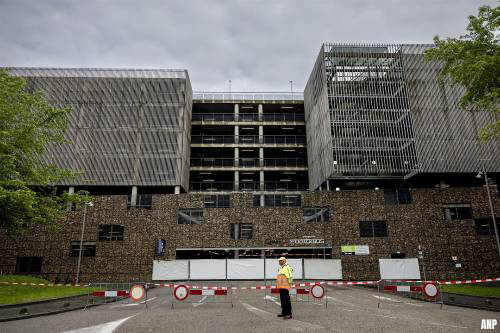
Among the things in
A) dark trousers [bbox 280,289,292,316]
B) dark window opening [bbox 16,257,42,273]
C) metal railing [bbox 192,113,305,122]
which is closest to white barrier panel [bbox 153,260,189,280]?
dark window opening [bbox 16,257,42,273]

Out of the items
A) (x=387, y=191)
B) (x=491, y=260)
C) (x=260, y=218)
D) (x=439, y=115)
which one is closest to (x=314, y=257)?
(x=260, y=218)

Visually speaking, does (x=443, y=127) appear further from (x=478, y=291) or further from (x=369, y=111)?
(x=478, y=291)

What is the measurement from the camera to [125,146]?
37062 mm

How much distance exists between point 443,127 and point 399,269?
604 inches

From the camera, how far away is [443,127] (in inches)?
1324

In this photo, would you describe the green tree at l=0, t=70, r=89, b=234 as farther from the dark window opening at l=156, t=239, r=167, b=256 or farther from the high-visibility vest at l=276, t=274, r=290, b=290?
the high-visibility vest at l=276, t=274, r=290, b=290

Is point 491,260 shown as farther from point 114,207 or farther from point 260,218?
point 114,207

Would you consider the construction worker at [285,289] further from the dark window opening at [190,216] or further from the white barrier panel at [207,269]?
the dark window opening at [190,216]

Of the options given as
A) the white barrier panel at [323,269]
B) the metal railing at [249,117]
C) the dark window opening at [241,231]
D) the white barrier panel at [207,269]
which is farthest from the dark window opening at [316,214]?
the metal railing at [249,117]

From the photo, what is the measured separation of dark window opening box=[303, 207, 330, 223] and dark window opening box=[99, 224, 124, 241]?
19.0 m

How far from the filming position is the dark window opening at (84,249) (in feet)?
106

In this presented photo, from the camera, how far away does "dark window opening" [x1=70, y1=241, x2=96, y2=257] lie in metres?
32.4

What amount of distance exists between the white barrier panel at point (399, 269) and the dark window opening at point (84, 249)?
93.0 ft

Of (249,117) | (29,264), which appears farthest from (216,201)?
(29,264)
